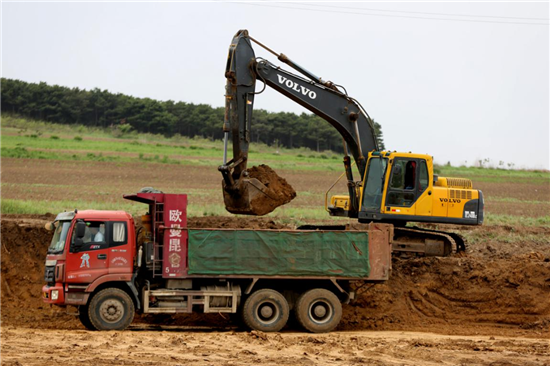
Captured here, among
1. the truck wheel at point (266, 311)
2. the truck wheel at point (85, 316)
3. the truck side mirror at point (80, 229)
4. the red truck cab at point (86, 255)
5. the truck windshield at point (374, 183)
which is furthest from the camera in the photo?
the truck windshield at point (374, 183)

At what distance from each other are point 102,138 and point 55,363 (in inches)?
2063

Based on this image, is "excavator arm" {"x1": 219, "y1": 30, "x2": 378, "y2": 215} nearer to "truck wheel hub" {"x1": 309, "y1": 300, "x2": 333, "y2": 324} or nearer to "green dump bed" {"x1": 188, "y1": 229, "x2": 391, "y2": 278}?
"green dump bed" {"x1": 188, "y1": 229, "x2": 391, "y2": 278}

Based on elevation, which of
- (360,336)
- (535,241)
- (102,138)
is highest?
(102,138)

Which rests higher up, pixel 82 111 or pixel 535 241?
pixel 82 111

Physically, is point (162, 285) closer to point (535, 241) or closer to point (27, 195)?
point (535, 241)

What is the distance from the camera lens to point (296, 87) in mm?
19328

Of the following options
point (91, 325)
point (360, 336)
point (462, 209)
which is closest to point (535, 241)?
point (462, 209)

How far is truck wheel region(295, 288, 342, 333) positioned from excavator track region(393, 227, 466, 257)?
3.69m

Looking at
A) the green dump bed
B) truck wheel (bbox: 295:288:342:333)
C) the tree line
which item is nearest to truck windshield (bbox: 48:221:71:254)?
the green dump bed

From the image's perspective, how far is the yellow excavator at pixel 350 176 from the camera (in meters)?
18.3

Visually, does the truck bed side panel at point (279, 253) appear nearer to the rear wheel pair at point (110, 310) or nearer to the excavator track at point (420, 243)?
the rear wheel pair at point (110, 310)

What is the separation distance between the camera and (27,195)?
1296 inches

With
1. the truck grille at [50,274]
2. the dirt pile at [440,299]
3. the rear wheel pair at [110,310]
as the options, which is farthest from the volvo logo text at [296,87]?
the truck grille at [50,274]

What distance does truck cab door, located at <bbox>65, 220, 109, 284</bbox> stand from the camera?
53.6 ft
